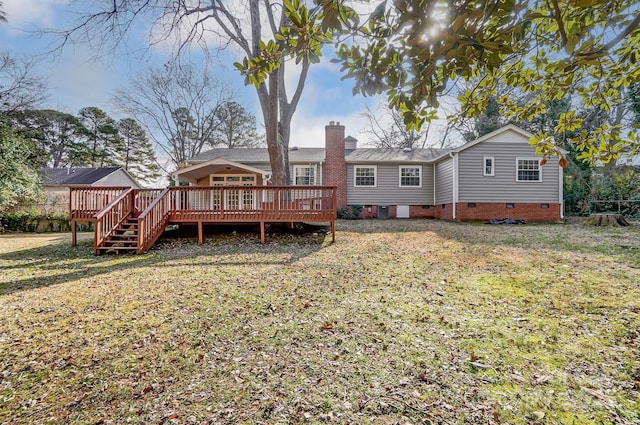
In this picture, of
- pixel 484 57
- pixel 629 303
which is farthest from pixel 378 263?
pixel 484 57

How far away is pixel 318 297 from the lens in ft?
13.9

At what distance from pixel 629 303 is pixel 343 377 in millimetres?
3869

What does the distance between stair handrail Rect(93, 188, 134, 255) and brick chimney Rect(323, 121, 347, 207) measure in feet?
32.6

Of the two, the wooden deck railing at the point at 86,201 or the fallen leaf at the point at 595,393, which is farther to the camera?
the wooden deck railing at the point at 86,201

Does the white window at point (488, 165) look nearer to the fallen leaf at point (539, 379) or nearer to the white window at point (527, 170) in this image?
the white window at point (527, 170)

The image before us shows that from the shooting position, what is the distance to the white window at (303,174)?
55.3ft

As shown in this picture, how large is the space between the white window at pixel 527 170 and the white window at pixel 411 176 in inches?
190

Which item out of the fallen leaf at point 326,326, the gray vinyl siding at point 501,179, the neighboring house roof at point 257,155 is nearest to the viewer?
the fallen leaf at point 326,326

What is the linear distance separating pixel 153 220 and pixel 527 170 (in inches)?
670

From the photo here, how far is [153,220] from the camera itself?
848 centimetres

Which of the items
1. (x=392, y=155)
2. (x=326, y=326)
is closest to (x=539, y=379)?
(x=326, y=326)

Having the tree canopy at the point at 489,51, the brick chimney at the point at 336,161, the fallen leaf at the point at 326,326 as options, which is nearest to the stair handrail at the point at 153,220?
the fallen leaf at the point at 326,326

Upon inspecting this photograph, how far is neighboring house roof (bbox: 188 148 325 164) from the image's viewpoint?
16.7 m

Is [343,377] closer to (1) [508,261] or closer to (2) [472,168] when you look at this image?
(1) [508,261]
